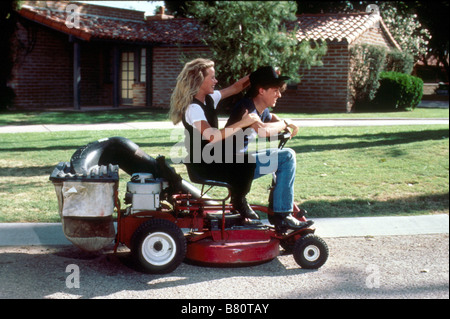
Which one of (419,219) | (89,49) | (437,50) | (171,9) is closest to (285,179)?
(419,219)

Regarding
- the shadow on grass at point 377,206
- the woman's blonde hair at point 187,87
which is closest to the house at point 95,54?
the shadow on grass at point 377,206

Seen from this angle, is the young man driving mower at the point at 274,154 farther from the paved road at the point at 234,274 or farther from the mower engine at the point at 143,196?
the mower engine at the point at 143,196

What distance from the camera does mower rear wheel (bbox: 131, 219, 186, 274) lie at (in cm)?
431

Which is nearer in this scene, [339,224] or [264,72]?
[264,72]

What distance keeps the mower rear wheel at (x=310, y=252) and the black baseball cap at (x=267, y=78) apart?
4.31 ft

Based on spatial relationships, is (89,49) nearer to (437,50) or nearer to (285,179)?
(285,179)

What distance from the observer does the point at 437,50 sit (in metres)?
38.2

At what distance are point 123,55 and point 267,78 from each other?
1976cm

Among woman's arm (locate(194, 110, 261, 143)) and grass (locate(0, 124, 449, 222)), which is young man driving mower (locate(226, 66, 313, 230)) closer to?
woman's arm (locate(194, 110, 261, 143))

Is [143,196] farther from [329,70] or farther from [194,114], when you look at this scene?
[329,70]

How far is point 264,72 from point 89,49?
18.9 meters

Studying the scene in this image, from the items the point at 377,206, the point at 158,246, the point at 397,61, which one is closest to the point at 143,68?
the point at 397,61

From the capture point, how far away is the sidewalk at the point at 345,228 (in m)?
5.15

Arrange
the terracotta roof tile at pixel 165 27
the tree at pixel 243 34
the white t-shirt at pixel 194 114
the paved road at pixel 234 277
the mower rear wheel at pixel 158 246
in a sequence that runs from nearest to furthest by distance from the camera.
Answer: the paved road at pixel 234 277 < the mower rear wheel at pixel 158 246 < the white t-shirt at pixel 194 114 < the tree at pixel 243 34 < the terracotta roof tile at pixel 165 27
